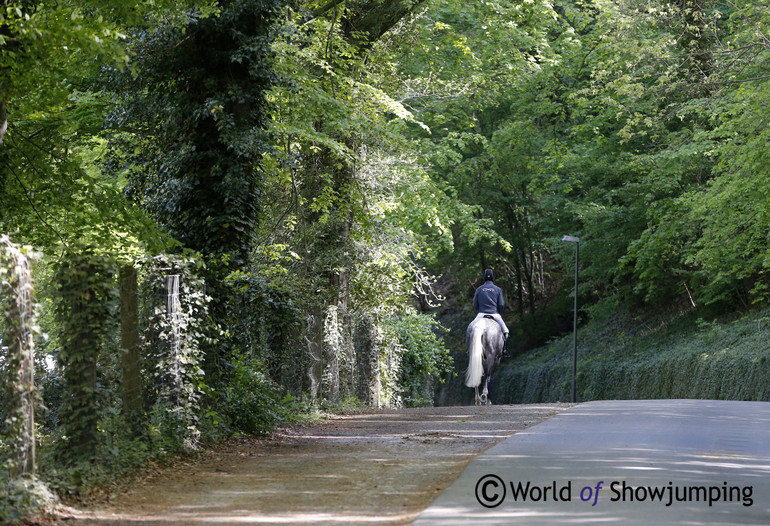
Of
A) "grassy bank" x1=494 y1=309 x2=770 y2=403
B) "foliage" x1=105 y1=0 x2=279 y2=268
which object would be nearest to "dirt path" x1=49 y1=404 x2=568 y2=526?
"foliage" x1=105 y1=0 x2=279 y2=268

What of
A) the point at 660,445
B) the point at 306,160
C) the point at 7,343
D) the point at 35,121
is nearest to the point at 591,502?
the point at 660,445

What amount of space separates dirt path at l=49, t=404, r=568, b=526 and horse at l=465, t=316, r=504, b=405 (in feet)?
22.5

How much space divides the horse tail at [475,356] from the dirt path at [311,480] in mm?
6809

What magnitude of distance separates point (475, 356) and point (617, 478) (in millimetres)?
13024

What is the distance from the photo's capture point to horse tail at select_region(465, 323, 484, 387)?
22172 mm

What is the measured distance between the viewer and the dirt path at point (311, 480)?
26.1ft

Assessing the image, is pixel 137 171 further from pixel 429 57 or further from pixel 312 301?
pixel 429 57

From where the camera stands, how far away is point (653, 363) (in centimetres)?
3456

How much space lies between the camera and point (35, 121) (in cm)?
1653

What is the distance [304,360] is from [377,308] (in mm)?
5598

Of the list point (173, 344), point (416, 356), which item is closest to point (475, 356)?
point (416, 356)

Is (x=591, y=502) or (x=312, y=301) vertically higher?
(x=312, y=301)

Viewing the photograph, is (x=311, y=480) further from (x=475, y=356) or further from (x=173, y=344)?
(x=475, y=356)

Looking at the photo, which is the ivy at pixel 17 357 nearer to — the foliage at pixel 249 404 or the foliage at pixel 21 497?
the foliage at pixel 21 497
